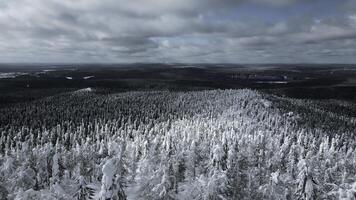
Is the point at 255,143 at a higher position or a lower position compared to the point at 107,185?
lower

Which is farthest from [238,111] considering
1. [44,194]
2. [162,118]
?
[44,194]

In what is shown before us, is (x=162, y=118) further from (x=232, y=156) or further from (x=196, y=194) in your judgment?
(x=196, y=194)

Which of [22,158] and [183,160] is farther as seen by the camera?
[183,160]

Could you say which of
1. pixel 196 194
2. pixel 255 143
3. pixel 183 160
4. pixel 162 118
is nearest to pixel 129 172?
pixel 183 160

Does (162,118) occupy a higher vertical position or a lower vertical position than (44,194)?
lower

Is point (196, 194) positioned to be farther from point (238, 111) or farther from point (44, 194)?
point (238, 111)

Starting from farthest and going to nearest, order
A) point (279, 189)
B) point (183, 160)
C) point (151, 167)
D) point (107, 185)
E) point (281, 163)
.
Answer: point (281, 163)
point (183, 160)
point (279, 189)
point (151, 167)
point (107, 185)

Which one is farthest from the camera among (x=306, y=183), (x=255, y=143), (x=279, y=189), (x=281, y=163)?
(x=255, y=143)

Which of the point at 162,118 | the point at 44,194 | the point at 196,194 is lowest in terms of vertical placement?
the point at 162,118

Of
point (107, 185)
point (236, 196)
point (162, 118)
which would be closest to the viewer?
point (107, 185)
